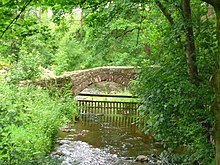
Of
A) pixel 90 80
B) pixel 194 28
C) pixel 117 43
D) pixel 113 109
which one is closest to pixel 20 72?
pixel 90 80

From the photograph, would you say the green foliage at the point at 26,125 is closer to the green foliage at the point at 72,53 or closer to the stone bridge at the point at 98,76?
the stone bridge at the point at 98,76

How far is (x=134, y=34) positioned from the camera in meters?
18.7

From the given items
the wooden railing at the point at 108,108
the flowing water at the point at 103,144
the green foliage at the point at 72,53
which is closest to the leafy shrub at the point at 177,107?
the flowing water at the point at 103,144

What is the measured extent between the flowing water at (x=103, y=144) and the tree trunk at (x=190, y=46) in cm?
356

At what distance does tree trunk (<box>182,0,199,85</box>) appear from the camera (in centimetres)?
429

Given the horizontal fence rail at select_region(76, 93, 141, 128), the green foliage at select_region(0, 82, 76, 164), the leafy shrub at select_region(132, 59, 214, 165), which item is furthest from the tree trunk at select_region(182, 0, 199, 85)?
the horizontal fence rail at select_region(76, 93, 141, 128)

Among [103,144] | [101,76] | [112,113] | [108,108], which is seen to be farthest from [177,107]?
[108,108]

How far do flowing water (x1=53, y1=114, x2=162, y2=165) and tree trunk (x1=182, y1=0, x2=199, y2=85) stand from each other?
11.7 ft

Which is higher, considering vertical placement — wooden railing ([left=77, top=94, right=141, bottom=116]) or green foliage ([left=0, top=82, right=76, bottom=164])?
green foliage ([left=0, top=82, right=76, bottom=164])

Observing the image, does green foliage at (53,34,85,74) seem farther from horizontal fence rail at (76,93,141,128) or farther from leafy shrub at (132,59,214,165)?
leafy shrub at (132,59,214,165)

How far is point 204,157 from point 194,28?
1.87 meters

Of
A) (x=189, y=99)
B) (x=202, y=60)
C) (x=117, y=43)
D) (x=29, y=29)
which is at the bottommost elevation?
(x=189, y=99)

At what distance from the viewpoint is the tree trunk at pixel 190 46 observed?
4293 millimetres

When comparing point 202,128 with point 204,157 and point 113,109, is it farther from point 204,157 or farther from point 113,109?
point 113,109
